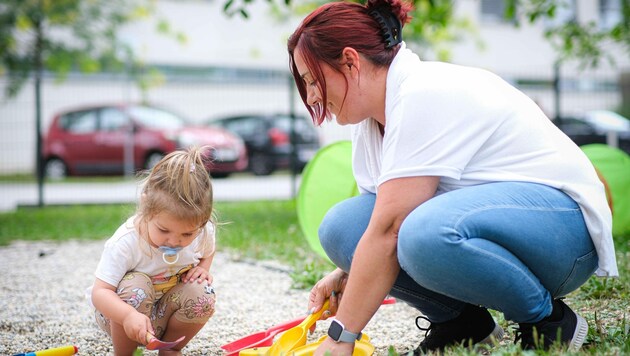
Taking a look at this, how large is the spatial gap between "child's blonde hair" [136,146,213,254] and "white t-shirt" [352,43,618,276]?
1.78 ft

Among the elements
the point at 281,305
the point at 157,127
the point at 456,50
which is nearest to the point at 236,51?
the point at 456,50

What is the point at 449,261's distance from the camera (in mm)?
1797

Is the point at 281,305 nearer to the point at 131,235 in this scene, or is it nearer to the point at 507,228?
the point at 131,235

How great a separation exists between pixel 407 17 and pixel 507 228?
651 mm

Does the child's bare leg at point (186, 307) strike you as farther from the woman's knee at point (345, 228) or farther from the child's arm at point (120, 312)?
the woman's knee at point (345, 228)

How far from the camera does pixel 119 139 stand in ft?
36.8

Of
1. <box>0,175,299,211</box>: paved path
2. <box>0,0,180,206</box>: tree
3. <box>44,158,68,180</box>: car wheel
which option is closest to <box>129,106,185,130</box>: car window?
<box>0,175,299,211</box>: paved path

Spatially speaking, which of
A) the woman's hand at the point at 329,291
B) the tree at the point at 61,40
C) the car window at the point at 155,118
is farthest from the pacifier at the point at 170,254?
the tree at the point at 61,40

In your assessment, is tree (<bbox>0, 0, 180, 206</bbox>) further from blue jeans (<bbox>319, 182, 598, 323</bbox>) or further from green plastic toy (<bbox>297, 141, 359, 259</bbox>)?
blue jeans (<bbox>319, 182, 598, 323</bbox>)

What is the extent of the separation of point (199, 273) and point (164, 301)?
138 millimetres

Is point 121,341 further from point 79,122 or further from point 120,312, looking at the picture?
point 79,122

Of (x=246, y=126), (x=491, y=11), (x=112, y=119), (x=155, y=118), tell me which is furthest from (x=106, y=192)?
(x=491, y=11)

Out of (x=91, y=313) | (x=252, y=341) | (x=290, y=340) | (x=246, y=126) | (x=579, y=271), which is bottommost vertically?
(x=246, y=126)

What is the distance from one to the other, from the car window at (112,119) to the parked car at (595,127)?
6.40m
